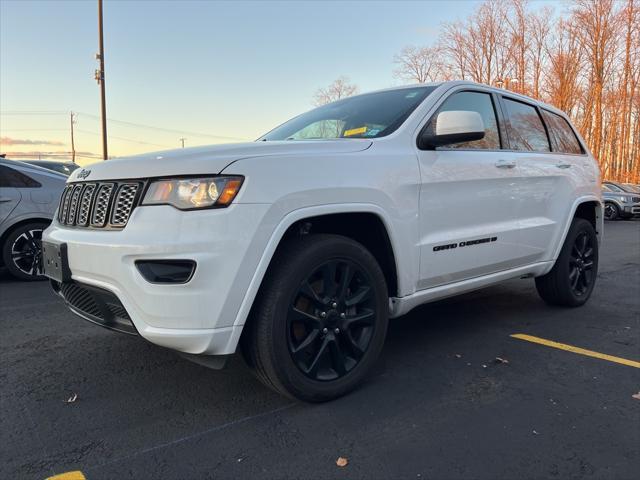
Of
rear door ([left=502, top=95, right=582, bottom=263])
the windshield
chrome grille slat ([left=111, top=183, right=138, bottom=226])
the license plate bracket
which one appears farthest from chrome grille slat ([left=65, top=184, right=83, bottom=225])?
rear door ([left=502, top=95, right=582, bottom=263])

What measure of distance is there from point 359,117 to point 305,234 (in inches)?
48.0

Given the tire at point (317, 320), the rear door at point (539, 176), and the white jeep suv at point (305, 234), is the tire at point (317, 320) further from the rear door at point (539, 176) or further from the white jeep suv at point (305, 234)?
the rear door at point (539, 176)

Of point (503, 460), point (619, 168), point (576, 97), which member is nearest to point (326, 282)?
point (503, 460)

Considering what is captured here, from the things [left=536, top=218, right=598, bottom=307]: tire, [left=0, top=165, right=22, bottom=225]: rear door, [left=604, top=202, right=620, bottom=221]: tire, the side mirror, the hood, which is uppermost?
the side mirror

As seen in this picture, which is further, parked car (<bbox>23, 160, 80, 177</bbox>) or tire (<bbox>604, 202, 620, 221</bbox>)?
tire (<bbox>604, 202, 620, 221</bbox>)

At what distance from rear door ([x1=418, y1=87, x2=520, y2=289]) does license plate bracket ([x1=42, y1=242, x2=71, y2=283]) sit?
6.38ft

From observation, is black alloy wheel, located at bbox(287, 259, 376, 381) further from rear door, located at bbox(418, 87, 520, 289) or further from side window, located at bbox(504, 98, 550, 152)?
side window, located at bbox(504, 98, 550, 152)

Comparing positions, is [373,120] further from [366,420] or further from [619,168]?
[619,168]

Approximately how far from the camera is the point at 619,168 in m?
39.6

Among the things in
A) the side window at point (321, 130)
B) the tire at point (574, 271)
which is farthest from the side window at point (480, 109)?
the tire at point (574, 271)

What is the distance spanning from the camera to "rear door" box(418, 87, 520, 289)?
3.04 m

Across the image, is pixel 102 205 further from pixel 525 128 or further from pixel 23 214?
pixel 23 214

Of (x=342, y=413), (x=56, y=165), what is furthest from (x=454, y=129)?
(x=56, y=165)

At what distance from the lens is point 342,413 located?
2533mm
